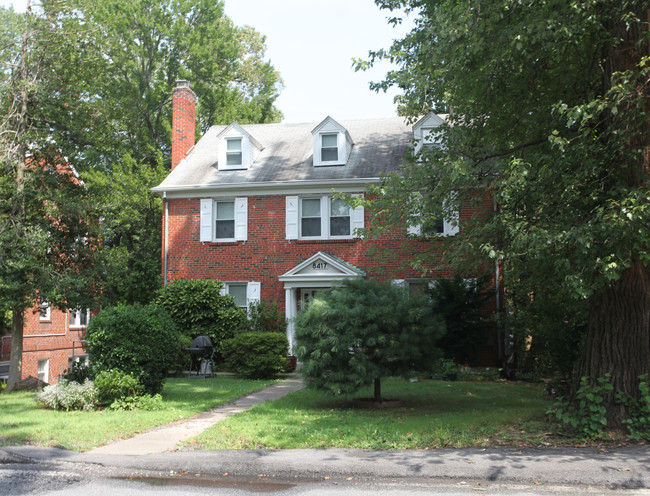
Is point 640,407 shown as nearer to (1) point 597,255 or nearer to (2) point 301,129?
(1) point 597,255

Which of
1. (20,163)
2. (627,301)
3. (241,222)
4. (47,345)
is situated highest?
(20,163)

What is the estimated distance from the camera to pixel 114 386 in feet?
34.5

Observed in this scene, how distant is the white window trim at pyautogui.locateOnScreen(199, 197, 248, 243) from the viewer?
1902cm

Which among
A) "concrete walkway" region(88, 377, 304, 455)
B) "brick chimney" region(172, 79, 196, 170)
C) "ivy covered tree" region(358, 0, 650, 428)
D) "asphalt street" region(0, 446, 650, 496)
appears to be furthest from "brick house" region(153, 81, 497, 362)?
"asphalt street" region(0, 446, 650, 496)

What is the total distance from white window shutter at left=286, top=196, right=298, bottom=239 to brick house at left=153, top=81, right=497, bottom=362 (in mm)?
33

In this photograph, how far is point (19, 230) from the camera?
13539 millimetres

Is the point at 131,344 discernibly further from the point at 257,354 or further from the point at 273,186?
the point at 273,186

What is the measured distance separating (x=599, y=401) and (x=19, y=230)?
41.9ft

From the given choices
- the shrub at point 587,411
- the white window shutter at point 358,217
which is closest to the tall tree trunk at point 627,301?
the shrub at point 587,411

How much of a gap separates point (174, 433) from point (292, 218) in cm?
1093

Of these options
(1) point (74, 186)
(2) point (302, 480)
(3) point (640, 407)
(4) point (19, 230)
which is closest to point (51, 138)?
(1) point (74, 186)

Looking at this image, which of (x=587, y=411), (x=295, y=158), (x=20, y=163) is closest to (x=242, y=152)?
(x=295, y=158)

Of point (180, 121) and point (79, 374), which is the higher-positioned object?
point (180, 121)

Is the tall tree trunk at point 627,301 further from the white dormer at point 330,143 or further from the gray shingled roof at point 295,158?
the white dormer at point 330,143
